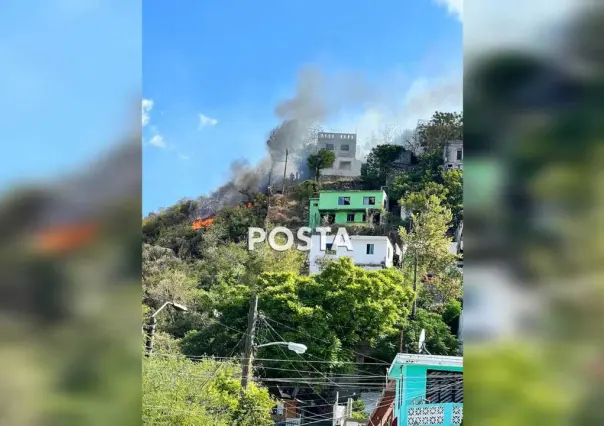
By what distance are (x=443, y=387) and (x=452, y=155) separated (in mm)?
882

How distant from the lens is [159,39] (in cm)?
238

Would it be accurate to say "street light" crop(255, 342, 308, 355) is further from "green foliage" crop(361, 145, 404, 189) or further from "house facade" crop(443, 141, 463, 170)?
"house facade" crop(443, 141, 463, 170)

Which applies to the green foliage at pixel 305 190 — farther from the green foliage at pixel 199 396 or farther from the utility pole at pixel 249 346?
the green foliage at pixel 199 396

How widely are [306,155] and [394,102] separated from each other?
425mm

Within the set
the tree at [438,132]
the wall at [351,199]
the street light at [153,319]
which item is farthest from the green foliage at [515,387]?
the street light at [153,319]

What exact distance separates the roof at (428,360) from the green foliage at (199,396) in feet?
2.01

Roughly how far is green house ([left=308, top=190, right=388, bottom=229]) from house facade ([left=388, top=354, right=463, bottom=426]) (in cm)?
59

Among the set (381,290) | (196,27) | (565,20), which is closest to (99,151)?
(196,27)

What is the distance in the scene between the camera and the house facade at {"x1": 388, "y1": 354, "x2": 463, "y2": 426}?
2.20m

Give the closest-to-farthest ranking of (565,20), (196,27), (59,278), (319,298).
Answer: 1. (565,20)
2. (59,278)
3. (196,27)
4. (319,298)

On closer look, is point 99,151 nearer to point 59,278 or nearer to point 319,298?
point 59,278

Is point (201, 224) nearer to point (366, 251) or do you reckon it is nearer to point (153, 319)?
point (153, 319)

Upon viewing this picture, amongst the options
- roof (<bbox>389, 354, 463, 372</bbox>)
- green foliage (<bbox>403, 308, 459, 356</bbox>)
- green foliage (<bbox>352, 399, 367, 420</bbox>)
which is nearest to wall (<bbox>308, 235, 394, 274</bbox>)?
green foliage (<bbox>403, 308, 459, 356</bbox>)

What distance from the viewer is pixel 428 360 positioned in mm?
2312
